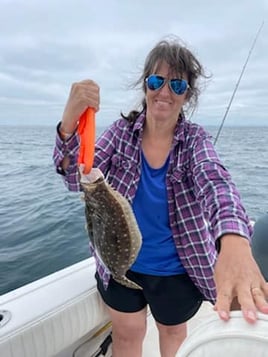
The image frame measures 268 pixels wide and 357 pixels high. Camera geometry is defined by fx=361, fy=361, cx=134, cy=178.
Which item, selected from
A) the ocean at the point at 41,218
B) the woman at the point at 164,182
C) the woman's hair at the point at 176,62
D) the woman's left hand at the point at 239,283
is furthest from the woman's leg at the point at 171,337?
the woman's hair at the point at 176,62

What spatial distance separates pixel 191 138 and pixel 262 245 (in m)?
0.86

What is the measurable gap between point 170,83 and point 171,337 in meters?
1.18

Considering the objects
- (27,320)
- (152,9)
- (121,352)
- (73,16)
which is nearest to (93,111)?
(27,320)

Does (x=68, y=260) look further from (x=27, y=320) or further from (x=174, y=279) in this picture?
(x=174, y=279)

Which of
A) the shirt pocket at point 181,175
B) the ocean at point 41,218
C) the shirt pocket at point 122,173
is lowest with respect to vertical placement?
the ocean at point 41,218

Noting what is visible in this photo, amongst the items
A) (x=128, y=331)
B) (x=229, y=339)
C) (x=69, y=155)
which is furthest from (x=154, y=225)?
(x=229, y=339)

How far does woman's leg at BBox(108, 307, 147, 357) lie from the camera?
1.69 metres

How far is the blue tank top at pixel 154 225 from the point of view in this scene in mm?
1504

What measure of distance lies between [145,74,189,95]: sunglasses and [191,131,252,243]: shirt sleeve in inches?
8.4

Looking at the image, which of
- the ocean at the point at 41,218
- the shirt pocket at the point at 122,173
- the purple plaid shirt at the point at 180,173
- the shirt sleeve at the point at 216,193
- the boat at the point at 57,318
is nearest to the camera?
the shirt sleeve at the point at 216,193

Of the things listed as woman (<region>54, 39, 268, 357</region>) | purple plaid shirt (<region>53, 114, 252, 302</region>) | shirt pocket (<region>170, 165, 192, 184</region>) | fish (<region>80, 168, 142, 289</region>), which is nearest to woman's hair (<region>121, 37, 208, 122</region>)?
woman (<region>54, 39, 268, 357</region>)

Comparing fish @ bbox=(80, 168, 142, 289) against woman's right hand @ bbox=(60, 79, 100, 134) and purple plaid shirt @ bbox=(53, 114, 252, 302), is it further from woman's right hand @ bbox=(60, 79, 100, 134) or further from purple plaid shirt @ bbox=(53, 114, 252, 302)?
purple plaid shirt @ bbox=(53, 114, 252, 302)

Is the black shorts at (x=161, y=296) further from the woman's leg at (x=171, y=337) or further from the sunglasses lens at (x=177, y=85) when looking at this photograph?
the sunglasses lens at (x=177, y=85)

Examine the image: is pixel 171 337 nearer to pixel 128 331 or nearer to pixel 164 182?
pixel 128 331
